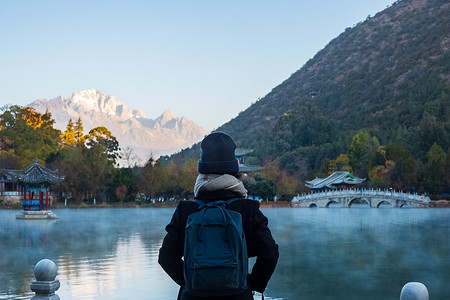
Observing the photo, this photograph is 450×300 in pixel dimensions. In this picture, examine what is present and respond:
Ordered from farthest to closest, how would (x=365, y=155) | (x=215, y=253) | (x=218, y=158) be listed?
(x=365, y=155) → (x=218, y=158) → (x=215, y=253)

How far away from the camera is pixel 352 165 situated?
57906 millimetres

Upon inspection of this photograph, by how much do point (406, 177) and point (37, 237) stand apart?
3387 cm

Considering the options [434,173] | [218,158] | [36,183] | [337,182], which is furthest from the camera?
[337,182]

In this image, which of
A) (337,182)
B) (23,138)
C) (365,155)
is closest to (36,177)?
(23,138)

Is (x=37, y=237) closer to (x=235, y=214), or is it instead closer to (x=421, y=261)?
(x=421, y=261)

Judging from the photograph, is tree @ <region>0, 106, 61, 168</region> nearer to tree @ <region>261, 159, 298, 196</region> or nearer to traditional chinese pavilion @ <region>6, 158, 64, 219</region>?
traditional chinese pavilion @ <region>6, 158, 64, 219</region>

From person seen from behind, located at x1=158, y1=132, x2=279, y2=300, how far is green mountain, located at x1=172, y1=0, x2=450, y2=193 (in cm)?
4499

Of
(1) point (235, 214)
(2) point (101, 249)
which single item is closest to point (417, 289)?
(1) point (235, 214)

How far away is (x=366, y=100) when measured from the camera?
9262cm

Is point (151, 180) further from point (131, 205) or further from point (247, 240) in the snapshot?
point (247, 240)

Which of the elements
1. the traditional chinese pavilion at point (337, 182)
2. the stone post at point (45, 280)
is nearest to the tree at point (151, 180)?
the traditional chinese pavilion at point (337, 182)

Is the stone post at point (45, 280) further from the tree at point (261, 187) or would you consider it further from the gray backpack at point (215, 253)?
the tree at point (261, 187)

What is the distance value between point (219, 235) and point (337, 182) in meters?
49.5

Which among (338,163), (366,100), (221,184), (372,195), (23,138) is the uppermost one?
(366,100)
